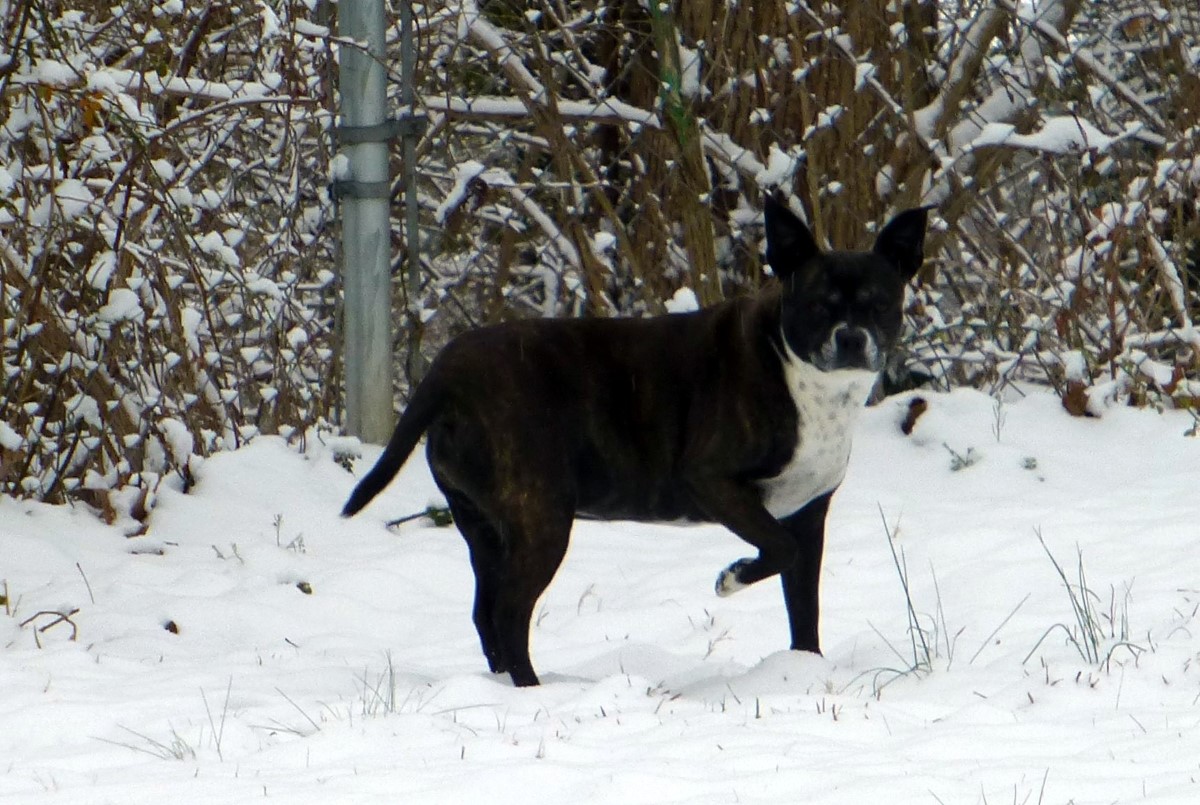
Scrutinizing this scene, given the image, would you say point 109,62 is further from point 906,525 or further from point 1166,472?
point 1166,472

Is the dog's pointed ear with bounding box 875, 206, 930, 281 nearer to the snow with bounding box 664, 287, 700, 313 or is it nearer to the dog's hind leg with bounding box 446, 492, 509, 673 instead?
the dog's hind leg with bounding box 446, 492, 509, 673

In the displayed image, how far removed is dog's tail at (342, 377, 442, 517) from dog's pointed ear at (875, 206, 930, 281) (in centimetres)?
131

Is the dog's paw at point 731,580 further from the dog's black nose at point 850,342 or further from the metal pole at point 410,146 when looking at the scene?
the metal pole at point 410,146

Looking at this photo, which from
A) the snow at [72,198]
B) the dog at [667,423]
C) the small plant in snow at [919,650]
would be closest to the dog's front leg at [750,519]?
the dog at [667,423]

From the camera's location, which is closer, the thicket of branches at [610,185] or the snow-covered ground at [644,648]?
the snow-covered ground at [644,648]

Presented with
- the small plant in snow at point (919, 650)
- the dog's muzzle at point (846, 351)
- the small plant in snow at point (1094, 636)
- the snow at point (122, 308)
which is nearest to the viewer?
the small plant in snow at point (1094, 636)

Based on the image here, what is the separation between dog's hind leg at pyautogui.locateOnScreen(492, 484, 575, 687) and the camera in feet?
13.9

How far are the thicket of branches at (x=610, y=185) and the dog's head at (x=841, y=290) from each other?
2.20 meters

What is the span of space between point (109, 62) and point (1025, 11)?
3.78 m

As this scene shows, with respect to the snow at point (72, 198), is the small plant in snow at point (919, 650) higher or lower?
lower

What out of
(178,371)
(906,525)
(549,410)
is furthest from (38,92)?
(906,525)

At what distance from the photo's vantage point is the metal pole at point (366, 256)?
6.32m

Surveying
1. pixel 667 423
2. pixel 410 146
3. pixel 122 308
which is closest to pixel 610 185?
pixel 410 146

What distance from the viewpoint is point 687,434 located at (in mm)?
4391
